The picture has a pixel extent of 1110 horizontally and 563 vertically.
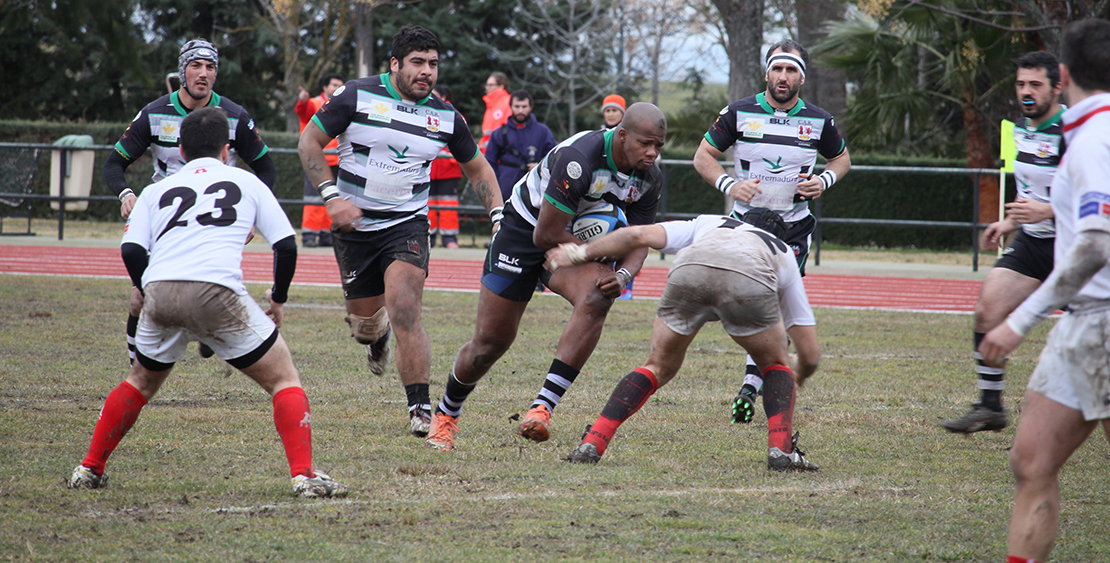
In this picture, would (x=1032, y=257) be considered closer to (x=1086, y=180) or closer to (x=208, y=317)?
(x=1086, y=180)

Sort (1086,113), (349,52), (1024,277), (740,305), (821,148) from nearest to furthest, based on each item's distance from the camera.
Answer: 1. (1086,113)
2. (740,305)
3. (1024,277)
4. (821,148)
5. (349,52)

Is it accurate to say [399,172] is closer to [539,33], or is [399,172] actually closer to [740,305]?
[740,305]

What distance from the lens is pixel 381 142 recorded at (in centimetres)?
623

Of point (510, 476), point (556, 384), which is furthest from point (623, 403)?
point (510, 476)

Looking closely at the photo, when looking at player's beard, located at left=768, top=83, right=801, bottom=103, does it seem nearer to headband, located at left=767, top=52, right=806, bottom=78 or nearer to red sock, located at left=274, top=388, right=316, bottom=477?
headband, located at left=767, top=52, right=806, bottom=78

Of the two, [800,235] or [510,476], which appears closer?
[510,476]

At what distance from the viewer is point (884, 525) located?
4.38m

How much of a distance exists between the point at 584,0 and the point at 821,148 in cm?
2471

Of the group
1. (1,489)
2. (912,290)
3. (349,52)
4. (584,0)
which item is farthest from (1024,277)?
(349,52)

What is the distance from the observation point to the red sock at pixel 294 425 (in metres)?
4.49

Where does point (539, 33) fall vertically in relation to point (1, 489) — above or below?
above

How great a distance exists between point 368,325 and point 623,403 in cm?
185

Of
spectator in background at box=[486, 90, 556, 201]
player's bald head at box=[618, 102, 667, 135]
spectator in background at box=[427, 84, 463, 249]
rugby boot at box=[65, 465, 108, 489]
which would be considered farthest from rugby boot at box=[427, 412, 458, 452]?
spectator in background at box=[427, 84, 463, 249]

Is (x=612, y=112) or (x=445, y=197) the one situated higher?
(x=612, y=112)
